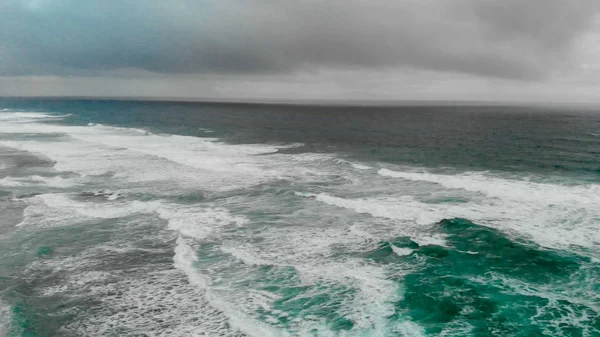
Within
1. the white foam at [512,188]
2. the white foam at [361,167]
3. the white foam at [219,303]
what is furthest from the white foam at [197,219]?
the white foam at [361,167]

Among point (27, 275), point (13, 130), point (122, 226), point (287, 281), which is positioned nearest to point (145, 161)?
point (122, 226)

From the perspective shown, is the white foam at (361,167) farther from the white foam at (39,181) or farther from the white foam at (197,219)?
the white foam at (39,181)

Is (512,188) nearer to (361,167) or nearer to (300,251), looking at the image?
(361,167)

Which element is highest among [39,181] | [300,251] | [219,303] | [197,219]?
[39,181]

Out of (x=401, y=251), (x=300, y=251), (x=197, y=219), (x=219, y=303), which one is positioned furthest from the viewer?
(x=197, y=219)

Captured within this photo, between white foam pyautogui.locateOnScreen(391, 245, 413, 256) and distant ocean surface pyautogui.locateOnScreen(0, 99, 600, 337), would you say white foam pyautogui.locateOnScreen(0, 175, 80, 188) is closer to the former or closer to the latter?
distant ocean surface pyautogui.locateOnScreen(0, 99, 600, 337)

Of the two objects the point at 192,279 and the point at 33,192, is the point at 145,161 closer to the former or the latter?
the point at 33,192

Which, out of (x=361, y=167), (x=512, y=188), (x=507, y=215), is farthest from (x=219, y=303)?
(x=361, y=167)

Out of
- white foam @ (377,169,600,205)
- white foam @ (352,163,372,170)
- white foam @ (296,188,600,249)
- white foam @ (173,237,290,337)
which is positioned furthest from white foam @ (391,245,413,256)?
white foam @ (352,163,372,170)

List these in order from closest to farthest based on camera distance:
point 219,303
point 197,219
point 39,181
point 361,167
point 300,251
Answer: point 219,303, point 300,251, point 197,219, point 39,181, point 361,167
